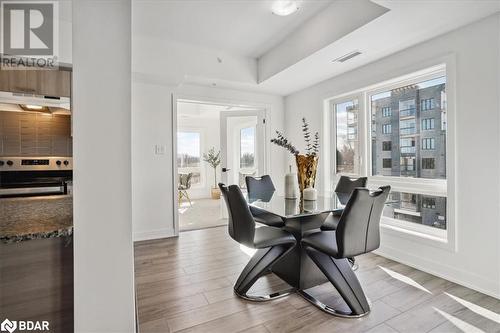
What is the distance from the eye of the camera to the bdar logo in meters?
1.04

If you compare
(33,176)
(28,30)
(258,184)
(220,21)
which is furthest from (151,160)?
(220,21)

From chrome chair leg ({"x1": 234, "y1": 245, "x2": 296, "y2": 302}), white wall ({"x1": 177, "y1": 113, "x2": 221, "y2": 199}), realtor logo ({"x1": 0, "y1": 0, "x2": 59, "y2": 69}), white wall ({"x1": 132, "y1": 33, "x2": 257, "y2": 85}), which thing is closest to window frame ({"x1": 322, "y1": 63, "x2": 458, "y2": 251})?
white wall ({"x1": 132, "y1": 33, "x2": 257, "y2": 85})

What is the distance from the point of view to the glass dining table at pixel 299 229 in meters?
2.09

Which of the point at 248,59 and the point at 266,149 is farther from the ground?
the point at 248,59

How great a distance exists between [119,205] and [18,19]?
106 inches

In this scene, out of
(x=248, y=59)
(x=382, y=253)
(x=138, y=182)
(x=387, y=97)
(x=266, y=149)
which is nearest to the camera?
(x=382, y=253)

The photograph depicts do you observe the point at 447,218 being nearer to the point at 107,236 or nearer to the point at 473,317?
the point at 473,317

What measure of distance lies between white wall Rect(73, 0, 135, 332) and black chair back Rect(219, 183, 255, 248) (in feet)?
2.76

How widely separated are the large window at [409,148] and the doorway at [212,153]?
6.02 feet

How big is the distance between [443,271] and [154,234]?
342 cm

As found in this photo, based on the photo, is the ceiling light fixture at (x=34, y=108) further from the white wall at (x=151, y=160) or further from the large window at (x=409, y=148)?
the large window at (x=409, y=148)

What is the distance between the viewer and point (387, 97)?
314 centimetres

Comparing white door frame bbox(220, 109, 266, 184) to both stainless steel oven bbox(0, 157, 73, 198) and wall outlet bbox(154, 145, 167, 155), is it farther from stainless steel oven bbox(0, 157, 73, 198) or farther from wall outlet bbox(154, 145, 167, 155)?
stainless steel oven bbox(0, 157, 73, 198)

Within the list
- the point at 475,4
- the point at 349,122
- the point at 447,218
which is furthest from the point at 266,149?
the point at 475,4
